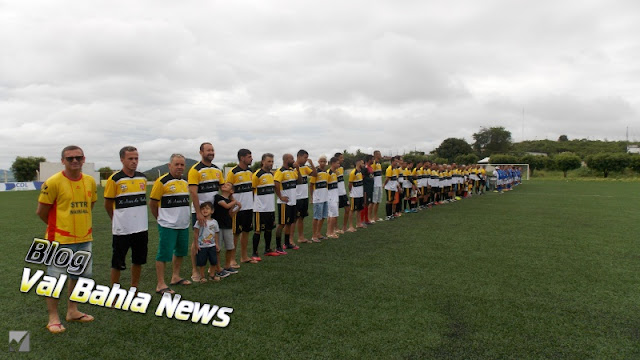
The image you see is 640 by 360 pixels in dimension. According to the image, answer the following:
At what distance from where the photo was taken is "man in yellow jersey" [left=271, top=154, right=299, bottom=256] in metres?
7.18

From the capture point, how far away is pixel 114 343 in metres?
3.58

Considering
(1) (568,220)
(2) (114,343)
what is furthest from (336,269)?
(1) (568,220)

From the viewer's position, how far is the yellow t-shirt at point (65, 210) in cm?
380

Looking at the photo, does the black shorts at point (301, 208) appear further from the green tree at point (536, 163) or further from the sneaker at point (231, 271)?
the green tree at point (536, 163)

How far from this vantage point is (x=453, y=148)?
76.8 metres

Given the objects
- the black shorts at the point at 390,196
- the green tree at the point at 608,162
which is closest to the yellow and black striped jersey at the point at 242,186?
the black shorts at the point at 390,196

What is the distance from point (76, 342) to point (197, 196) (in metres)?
2.33

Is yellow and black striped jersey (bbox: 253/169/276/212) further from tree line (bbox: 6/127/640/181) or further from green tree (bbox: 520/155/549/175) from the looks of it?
green tree (bbox: 520/155/549/175)

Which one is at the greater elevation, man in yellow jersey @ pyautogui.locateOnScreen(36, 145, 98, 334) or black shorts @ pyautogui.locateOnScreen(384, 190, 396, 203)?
man in yellow jersey @ pyautogui.locateOnScreen(36, 145, 98, 334)

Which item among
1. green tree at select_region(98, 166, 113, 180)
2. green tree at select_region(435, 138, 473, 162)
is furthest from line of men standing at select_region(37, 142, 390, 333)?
green tree at select_region(435, 138, 473, 162)

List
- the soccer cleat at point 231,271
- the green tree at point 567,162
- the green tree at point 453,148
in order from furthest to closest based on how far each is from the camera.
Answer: the green tree at point 453,148, the green tree at point 567,162, the soccer cleat at point 231,271

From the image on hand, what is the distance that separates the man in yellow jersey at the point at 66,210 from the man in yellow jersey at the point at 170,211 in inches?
39.2

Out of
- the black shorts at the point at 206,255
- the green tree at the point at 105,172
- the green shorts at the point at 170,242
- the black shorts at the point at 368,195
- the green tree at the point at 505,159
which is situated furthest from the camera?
the green tree at the point at 505,159

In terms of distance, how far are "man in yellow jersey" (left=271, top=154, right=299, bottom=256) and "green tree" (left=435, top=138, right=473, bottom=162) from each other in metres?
72.0
